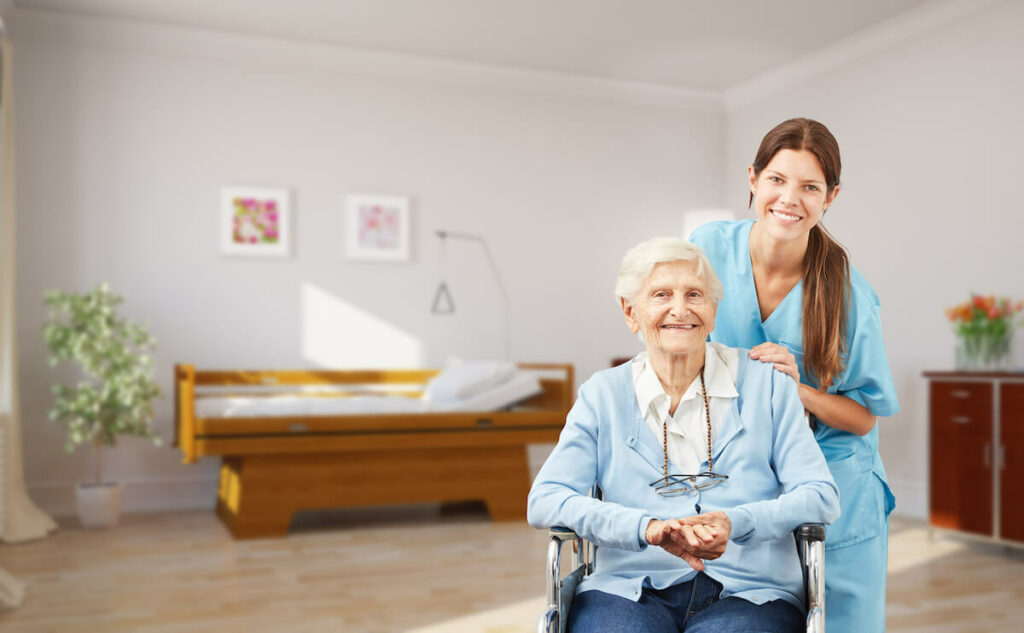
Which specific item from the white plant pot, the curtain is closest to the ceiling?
the curtain

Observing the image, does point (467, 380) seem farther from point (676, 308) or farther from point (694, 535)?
point (694, 535)

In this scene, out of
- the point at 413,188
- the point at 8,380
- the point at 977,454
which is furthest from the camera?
the point at 413,188

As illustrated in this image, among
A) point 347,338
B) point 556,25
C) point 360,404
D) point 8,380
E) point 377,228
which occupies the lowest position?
point 360,404

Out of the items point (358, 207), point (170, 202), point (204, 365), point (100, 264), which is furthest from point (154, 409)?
point (358, 207)

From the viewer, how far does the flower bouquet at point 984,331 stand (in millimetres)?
4020

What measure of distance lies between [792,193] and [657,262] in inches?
9.4

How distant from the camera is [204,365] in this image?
4.98 m

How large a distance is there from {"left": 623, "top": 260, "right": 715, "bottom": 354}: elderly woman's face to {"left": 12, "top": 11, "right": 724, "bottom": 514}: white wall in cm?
397

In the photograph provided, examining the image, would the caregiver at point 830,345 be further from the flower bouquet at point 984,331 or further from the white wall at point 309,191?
the white wall at point 309,191

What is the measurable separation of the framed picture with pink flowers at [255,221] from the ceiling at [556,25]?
2.99ft

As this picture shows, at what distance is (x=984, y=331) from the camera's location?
13.2 feet

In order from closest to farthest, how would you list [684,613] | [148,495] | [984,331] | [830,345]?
[684,613]
[830,345]
[984,331]
[148,495]

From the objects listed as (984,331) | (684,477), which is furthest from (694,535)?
(984,331)

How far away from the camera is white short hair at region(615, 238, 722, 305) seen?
4.83 ft
